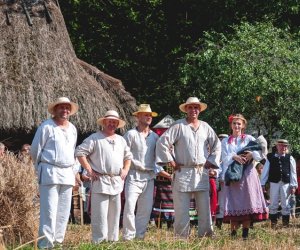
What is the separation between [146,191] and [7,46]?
23.8 ft

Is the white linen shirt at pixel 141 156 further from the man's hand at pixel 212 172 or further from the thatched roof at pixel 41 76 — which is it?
the thatched roof at pixel 41 76

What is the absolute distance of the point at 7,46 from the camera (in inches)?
629

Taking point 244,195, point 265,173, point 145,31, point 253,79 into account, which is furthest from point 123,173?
point 145,31

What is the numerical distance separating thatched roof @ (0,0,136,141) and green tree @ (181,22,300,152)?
103 inches

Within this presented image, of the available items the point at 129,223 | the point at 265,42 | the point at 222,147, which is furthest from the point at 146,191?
the point at 265,42

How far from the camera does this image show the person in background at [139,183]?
380 inches

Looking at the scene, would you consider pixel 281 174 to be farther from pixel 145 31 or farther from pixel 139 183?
pixel 145 31

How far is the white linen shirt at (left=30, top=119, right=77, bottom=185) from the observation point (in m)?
8.31

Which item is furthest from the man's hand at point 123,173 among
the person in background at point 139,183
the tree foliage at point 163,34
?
the tree foliage at point 163,34

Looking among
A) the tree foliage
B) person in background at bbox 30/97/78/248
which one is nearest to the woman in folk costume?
person in background at bbox 30/97/78/248

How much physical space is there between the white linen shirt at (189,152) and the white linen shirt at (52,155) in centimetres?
155

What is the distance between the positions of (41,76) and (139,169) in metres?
6.29

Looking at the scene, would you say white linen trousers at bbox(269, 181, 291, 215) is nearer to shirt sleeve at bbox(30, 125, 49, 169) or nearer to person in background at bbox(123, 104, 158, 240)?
person in background at bbox(123, 104, 158, 240)

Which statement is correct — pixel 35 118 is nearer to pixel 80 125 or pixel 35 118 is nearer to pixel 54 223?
pixel 80 125
